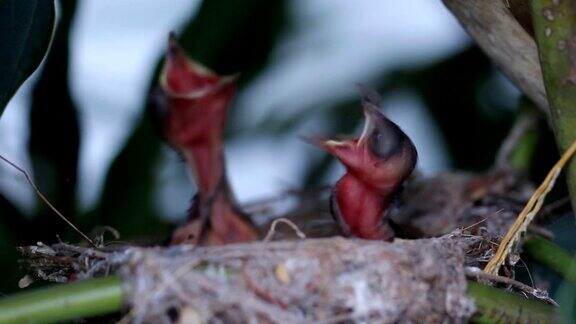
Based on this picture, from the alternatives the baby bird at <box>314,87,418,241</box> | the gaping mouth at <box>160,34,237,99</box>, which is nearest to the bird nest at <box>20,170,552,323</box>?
the baby bird at <box>314,87,418,241</box>

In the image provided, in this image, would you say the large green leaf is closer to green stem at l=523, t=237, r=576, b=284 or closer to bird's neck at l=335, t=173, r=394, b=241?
bird's neck at l=335, t=173, r=394, b=241

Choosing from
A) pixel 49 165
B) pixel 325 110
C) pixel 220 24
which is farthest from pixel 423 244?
pixel 325 110

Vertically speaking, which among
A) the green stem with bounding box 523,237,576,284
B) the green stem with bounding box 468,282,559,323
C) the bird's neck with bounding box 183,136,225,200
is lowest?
the green stem with bounding box 523,237,576,284

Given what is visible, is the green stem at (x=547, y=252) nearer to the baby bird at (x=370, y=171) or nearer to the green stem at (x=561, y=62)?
the baby bird at (x=370, y=171)

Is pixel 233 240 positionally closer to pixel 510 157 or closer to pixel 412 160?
pixel 412 160

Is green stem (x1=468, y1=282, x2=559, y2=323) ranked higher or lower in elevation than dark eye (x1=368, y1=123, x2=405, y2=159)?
lower

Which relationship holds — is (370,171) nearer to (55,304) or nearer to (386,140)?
(386,140)
